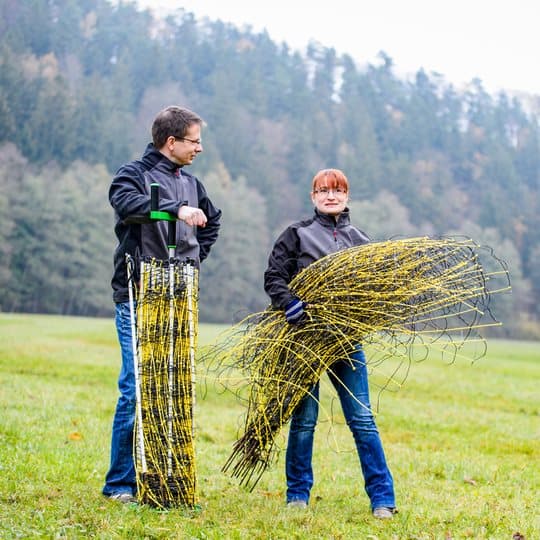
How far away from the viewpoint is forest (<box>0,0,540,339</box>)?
6631 centimetres

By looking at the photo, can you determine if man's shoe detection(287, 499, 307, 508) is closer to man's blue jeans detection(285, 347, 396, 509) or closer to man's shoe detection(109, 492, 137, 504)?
man's blue jeans detection(285, 347, 396, 509)

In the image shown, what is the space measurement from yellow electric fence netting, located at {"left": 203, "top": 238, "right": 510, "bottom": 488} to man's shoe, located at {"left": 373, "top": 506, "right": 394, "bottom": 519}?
0.76m

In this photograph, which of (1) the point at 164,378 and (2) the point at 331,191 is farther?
(2) the point at 331,191

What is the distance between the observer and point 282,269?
17.4 ft

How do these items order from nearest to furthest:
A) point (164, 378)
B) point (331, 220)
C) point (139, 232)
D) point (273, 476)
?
point (164, 378) → point (139, 232) → point (331, 220) → point (273, 476)

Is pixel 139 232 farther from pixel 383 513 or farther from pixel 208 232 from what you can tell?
pixel 383 513

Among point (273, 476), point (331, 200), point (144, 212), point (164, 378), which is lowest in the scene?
point (273, 476)

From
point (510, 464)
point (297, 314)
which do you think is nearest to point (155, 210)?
point (297, 314)

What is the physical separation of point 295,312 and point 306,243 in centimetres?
55

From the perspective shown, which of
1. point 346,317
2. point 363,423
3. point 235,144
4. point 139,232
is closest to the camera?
point 139,232

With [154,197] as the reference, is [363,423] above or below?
below

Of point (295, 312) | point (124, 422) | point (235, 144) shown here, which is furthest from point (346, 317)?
point (235, 144)

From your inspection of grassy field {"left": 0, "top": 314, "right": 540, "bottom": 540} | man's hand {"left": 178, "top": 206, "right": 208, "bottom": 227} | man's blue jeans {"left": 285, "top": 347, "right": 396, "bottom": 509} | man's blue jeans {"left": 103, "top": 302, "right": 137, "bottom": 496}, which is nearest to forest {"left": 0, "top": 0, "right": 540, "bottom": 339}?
grassy field {"left": 0, "top": 314, "right": 540, "bottom": 540}

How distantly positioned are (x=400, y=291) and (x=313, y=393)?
88cm
